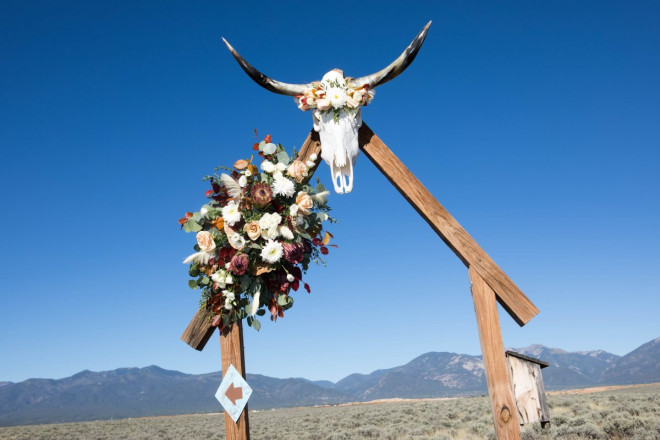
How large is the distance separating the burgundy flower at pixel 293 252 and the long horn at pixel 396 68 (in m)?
1.56

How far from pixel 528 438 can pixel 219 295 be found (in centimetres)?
978

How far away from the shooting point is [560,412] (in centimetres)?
1797

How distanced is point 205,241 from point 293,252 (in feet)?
2.60

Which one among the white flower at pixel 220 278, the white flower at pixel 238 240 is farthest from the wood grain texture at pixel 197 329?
the white flower at pixel 238 240

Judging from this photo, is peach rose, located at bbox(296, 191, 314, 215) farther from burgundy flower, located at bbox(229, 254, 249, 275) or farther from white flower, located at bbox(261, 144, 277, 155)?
burgundy flower, located at bbox(229, 254, 249, 275)

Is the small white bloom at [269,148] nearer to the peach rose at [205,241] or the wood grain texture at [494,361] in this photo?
the peach rose at [205,241]

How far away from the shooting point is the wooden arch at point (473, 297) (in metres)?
4.62

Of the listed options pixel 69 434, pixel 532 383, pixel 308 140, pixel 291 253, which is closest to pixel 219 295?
pixel 291 253

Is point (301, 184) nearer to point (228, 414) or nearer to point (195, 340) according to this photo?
point (195, 340)

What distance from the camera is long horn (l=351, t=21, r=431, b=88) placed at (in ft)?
14.8

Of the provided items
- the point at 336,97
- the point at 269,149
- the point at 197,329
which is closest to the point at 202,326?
the point at 197,329

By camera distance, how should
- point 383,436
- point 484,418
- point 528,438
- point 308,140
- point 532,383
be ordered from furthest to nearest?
1. point 484,418
2. point 383,436
3. point 528,438
4. point 308,140
5. point 532,383

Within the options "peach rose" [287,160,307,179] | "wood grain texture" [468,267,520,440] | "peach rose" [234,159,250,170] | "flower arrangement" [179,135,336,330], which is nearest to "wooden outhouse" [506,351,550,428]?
"wood grain texture" [468,267,520,440]

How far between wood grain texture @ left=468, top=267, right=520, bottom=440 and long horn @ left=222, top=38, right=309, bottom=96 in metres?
2.28
